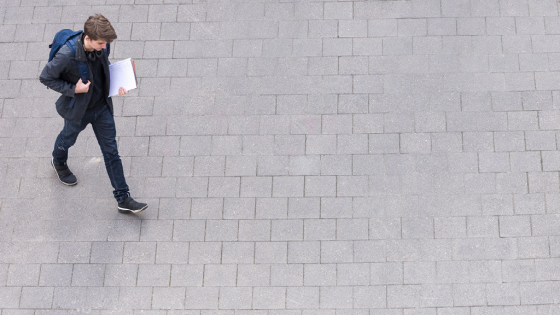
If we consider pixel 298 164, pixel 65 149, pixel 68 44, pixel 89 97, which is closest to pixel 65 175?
pixel 65 149

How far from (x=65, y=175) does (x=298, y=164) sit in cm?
244

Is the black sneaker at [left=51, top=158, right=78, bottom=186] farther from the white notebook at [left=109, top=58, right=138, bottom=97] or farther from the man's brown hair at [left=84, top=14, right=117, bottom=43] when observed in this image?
Answer: the man's brown hair at [left=84, top=14, right=117, bottom=43]

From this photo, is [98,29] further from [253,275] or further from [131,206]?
[253,275]

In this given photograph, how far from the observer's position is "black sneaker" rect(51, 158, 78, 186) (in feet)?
21.9

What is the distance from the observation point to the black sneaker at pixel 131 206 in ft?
21.4

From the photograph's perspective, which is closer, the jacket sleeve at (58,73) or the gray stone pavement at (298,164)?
the jacket sleeve at (58,73)

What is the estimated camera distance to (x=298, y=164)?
6.76 meters

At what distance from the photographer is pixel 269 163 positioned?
267 inches

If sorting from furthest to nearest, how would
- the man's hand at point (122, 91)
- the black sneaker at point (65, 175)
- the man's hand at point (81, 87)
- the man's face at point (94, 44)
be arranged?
1. the black sneaker at point (65, 175)
2. the man's hand at point (122, 91)
3. the man's hand at point (81, 87)
4. the man's face at point (94, 44)

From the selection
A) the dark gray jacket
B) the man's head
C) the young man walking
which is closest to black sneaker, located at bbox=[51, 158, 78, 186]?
the young man walking

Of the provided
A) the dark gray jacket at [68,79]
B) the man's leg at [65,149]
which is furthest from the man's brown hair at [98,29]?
the man's leg at [65,149]

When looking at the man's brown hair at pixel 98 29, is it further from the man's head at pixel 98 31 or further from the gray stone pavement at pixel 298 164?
the gray stone pavement at pixel 298 164

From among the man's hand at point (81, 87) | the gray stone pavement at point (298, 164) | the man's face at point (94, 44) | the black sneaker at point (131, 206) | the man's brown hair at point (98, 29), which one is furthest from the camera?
the black sneaker at point (131, 206)

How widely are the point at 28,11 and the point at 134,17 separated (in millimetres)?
1260
